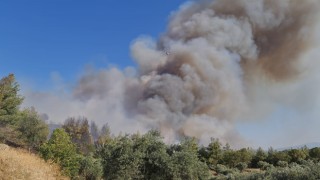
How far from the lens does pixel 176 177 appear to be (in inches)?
1080

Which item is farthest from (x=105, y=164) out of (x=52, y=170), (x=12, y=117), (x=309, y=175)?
(x=12, y=117)

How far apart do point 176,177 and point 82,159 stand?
1115 inches

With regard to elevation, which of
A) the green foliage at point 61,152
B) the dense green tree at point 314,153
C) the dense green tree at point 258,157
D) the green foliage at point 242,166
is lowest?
the green foliage at point 61,152

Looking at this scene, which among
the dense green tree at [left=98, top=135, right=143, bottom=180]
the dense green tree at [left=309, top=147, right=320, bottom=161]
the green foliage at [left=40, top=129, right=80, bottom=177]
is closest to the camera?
the dense green tree at [left=98, top=135, right=143, bottom=180]

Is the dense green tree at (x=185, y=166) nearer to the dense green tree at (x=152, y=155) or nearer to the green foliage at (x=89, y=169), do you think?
the dense green tree at (x=152, y=155)

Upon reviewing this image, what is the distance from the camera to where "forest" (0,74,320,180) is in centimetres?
2783

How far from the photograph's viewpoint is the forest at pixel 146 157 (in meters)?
27.8

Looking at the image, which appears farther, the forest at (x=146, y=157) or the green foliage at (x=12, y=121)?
the green foliage at (x=12, y=121)

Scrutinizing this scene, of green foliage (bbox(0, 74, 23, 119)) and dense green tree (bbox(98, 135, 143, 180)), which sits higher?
green foliage (bbox(0, 74, 23, 119))

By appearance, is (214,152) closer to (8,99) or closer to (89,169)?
(89,169)

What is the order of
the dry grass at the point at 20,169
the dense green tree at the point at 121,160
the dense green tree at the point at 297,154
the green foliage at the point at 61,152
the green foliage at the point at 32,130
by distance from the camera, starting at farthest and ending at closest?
the green foliage at the point at 32,130 → the dense green tree at the point at 297,154 → the green foliage at the point at 61,152 → the dense green tree at the point at 121,160 → the dry grass at the point at 20,169

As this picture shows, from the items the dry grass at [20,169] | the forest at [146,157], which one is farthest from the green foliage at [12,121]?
the dry grass at [20,169]

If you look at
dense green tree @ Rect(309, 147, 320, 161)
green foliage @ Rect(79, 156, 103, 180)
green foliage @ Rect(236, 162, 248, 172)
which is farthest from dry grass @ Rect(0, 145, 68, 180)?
dense green tree @ Rect(309, 147, 320, 161)

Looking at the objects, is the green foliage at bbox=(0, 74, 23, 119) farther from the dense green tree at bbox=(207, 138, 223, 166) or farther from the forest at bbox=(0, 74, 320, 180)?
the dense green tree at bbox=(207, 138, 223, 166)
